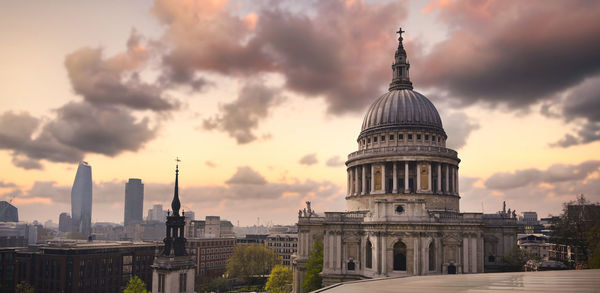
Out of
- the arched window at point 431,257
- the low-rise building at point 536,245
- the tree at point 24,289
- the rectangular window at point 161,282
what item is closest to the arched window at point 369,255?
the arched window at point 431,257

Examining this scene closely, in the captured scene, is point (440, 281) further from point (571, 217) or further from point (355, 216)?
point (571, 217)

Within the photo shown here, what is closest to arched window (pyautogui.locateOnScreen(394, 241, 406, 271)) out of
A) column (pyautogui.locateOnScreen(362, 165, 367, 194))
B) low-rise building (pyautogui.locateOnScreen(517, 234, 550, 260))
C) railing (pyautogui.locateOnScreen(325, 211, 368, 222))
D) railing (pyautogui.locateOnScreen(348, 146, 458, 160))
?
railing (pyautogui.locateOnScreen(325, 211, 368, 222))

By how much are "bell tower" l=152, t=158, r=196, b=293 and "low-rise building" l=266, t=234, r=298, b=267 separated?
344 ft

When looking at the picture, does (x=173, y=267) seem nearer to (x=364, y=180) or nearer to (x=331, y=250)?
(x=331, y=250)

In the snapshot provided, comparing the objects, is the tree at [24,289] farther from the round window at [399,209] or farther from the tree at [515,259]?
the tree at [515,259]

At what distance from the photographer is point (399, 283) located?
3403 centimetres

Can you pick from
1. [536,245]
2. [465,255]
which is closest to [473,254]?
[465,255]

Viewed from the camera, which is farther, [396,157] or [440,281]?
[396,157]

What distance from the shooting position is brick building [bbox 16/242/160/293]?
337 feet

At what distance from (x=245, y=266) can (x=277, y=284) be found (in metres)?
32.1

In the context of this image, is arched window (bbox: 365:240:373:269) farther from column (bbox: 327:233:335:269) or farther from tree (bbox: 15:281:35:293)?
tree (bbox: 15:281:35:293)

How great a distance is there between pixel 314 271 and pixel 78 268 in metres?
55.5

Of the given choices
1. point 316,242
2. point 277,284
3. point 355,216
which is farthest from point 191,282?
point 277,284

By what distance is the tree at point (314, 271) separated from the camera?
78562 millimetres
